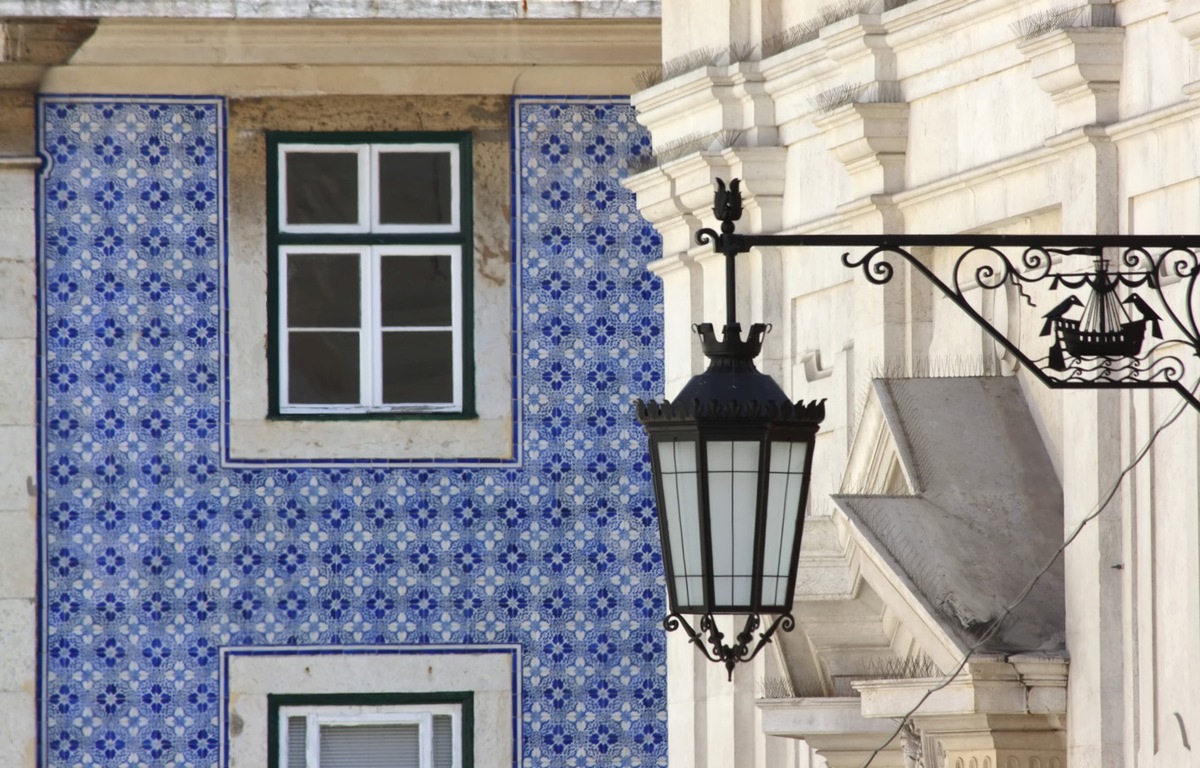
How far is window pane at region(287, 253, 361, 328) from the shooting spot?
1245cm

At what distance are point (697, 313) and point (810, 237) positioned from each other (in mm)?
4040

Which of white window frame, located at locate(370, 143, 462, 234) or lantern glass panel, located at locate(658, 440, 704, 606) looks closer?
lantern glass panel, located at locate(658, 440, 704, 606)

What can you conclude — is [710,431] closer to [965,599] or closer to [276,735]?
[965,599]

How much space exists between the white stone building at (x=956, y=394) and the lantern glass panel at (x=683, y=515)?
46.8 inches

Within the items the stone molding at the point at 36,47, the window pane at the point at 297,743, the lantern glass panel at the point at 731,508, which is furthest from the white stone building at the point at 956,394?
the stone molding at the point at 36,47

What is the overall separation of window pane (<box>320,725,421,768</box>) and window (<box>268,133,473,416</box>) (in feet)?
4.49

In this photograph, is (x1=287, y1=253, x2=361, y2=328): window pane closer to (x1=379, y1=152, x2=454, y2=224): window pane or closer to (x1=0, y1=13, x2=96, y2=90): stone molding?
(x1=379, y1=152, x2=454, y2=224): window pane

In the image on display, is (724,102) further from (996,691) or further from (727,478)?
(727,478)

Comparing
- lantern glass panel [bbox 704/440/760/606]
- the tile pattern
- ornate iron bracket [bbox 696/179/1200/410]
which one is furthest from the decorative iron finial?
the tile pattern

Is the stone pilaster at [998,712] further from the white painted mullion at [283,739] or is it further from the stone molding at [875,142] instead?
the white painted mullion at [283,739]

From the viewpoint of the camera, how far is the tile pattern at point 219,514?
12195mm

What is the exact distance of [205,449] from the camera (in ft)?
40.3

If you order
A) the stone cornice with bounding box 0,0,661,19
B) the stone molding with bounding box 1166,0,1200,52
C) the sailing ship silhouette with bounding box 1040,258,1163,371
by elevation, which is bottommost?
the sailing ship silhouette with bounding box 1040,258,1163,371

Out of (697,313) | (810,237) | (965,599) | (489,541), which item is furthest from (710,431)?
(489,541)
